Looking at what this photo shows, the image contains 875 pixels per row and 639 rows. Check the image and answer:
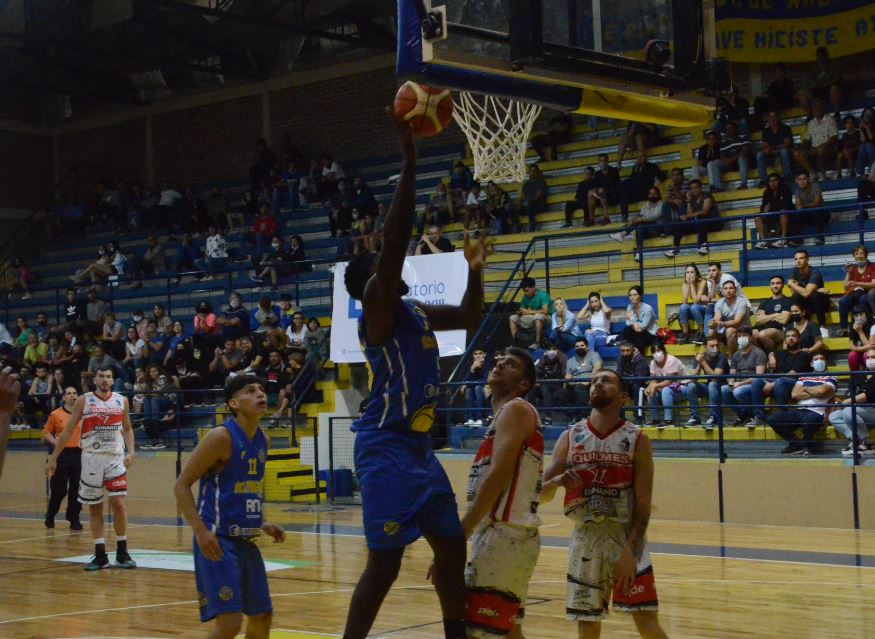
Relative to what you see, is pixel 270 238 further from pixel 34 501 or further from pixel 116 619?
pixel 116 619

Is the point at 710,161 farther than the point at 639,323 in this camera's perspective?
Yes

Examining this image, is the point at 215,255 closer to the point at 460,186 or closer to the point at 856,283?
the point at 460,186

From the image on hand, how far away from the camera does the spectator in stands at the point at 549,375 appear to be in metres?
15.3

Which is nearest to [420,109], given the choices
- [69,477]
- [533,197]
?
[69,477]

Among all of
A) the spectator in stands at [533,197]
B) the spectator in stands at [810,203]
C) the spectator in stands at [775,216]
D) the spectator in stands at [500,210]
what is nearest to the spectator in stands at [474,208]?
the spectator in stands at [500,210]

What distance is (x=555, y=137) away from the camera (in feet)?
69.6

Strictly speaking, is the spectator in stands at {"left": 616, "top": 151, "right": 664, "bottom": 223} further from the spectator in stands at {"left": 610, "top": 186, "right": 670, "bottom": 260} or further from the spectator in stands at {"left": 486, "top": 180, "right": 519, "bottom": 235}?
the spectator in stands at {"left": 486, "top": 180, "right": 519, "bottom": 235}

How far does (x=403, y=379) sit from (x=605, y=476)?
1.31 meters

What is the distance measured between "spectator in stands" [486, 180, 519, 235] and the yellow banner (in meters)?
4.19

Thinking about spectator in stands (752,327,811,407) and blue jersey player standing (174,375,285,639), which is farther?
spectator in stands (752,327,811,407)

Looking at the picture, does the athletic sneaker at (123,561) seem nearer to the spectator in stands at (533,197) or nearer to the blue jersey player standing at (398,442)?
the blue jersey player standing at (398,442)

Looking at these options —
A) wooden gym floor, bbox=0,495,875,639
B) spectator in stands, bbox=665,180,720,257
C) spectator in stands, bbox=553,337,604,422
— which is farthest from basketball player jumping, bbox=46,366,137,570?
spectator in stands, bbox=665,180,720,257

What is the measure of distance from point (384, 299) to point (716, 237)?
533 inches

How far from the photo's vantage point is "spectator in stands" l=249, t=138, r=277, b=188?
2620cm
